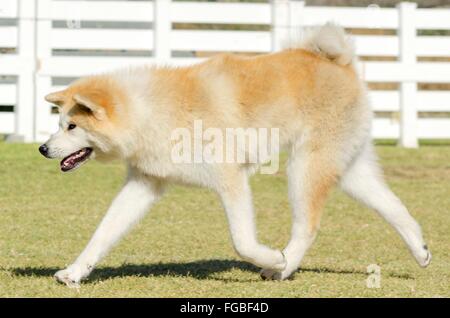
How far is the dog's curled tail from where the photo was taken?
18.6 feet

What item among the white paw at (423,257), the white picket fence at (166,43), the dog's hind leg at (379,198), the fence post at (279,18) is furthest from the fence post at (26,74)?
the white paw at (423,257)

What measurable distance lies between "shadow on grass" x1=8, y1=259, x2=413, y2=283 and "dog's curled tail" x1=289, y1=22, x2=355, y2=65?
123cm

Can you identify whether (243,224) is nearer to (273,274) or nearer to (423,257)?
(273,274)

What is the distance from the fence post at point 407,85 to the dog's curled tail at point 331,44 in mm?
7090

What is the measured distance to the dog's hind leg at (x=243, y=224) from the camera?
5020 mm

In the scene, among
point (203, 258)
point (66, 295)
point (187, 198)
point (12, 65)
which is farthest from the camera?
point (12, 65)

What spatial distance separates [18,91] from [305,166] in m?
6.98

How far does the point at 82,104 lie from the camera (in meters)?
5.07

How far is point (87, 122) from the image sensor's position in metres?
5.12

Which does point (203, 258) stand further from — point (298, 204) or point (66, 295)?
point (66, 295)

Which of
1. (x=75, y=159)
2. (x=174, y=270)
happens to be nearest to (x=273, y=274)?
(x=174, y=270)

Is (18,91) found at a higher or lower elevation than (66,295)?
higher

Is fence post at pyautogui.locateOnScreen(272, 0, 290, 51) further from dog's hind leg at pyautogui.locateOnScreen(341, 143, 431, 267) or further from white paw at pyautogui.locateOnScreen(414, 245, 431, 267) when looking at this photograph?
white paw at pyautogui.locateOnScreen(414, 245, 431, 267)

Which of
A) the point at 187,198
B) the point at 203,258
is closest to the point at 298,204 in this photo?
the point at 203,258
